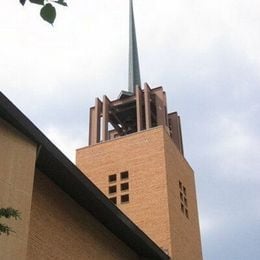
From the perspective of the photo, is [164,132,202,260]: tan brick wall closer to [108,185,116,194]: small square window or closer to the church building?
the church building

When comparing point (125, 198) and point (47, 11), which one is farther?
point (125, 198)

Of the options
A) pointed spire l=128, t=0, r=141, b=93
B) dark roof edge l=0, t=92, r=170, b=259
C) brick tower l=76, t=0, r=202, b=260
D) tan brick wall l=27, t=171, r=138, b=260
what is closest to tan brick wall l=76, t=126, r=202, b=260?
brick tower l=76, t=0, r=202, b=260

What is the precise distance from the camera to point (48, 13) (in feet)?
7.52

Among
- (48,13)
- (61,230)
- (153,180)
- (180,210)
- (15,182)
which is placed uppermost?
(153,180)

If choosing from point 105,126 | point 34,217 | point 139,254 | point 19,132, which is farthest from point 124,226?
point 105,126

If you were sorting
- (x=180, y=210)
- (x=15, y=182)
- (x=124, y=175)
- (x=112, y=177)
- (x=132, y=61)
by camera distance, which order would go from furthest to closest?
(x=132, y=61) < (x=112, y=177) < (x=124, y=175) < (x=180, y=210) < (x=15, y=182)

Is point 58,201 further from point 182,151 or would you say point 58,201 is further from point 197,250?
point 182,151

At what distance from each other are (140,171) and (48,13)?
1794 cm

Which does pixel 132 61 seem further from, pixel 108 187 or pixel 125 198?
pixel 125 198

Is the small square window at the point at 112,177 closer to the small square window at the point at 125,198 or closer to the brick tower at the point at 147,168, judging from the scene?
the brick tower at the point at 147,168

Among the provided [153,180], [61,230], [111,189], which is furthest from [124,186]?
[61,230]

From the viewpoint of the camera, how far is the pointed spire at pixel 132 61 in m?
27.8

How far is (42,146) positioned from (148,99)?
1363cm

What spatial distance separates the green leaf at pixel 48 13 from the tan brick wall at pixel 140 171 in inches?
633
